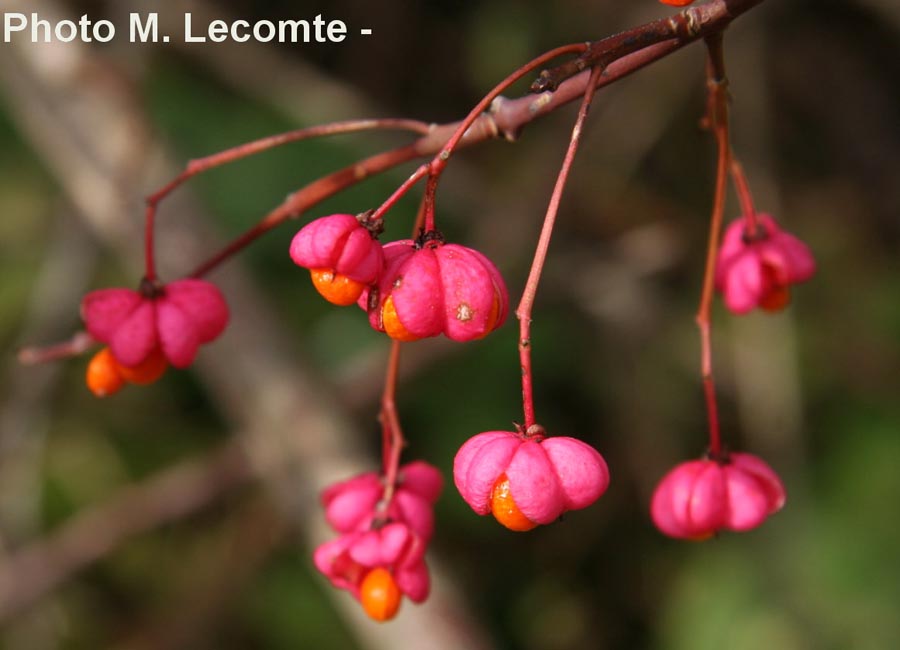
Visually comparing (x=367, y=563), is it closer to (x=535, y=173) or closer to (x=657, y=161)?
(x=535, y=173)

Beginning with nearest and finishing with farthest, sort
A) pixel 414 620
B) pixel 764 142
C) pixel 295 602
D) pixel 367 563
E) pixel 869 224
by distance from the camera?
pixel 367 563 → pixel 414 620 → pixel 295 602 → pixel 764 142 → pixel 869 224

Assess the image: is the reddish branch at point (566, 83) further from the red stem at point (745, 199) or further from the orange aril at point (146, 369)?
the red stem at point (745, 199)

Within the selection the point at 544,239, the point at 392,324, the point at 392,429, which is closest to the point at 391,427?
the point at 392,429

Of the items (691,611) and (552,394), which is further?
(552,394)

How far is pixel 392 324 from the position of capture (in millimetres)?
956

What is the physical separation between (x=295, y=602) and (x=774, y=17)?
2145 mm

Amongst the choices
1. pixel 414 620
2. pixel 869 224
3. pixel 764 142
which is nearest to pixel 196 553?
pixel 414 620

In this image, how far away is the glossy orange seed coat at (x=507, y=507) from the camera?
0.95 meters

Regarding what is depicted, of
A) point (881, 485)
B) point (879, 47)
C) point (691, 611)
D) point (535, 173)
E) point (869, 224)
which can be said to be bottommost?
point (691, 611)

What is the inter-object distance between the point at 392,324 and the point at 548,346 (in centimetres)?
195

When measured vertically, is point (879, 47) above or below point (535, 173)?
above

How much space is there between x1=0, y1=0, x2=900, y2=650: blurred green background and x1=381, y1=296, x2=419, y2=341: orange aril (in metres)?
1.31

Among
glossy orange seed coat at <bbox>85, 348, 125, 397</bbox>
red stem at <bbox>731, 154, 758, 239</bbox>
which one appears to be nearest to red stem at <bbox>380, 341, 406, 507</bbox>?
glossy orange seed coat at <bbox>85, 348, 125, 397</bbox>

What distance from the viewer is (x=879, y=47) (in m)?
3.15
